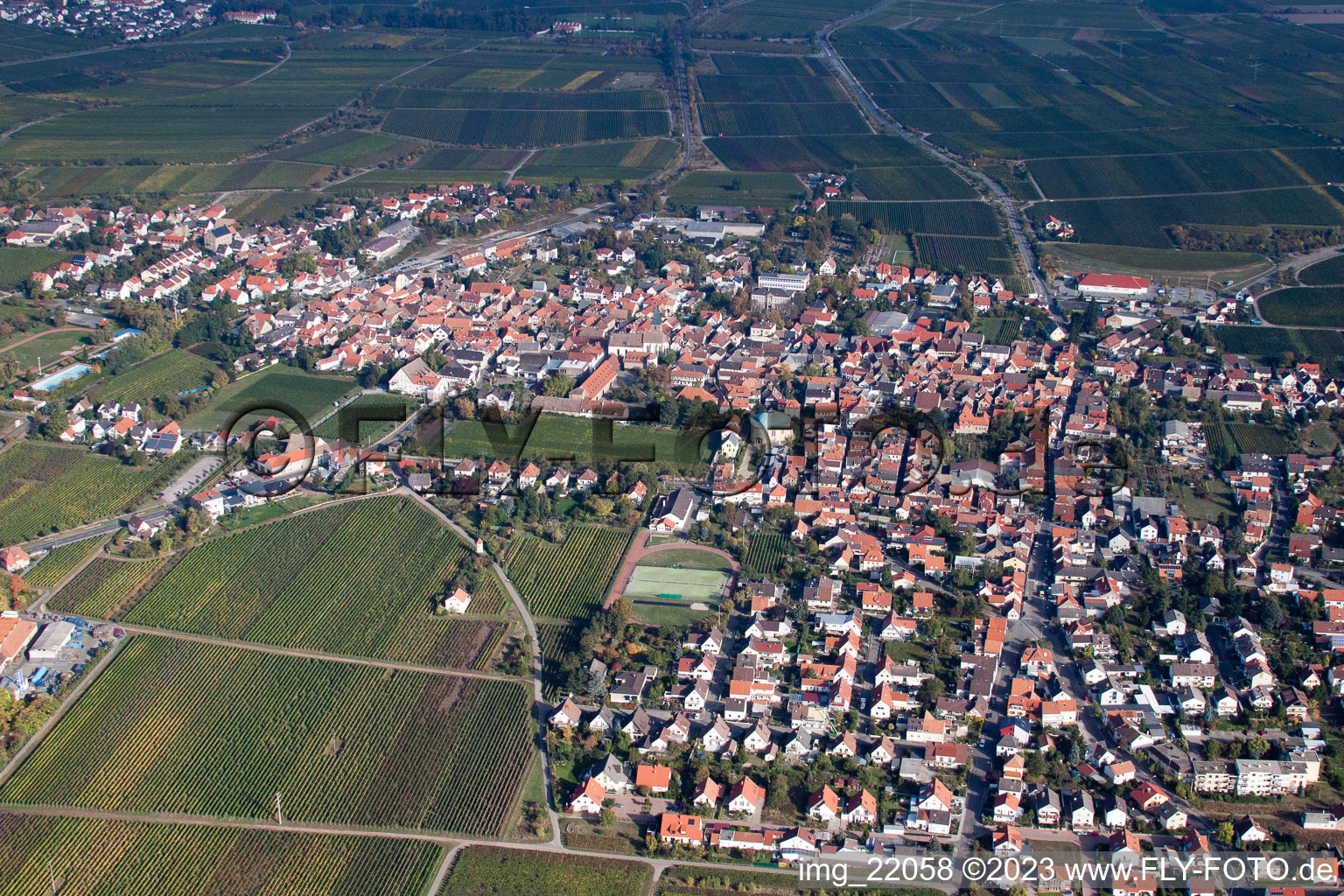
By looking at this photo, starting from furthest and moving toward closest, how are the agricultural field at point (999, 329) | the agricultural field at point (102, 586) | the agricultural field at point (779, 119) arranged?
the agricultural field at point (779, 119) → the agricultural field at point (999, 329) → the agricultural field at point (102, 586)

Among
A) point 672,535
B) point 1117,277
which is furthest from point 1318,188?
point 672,535

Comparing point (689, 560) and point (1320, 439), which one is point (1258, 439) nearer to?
point (1320, 439)

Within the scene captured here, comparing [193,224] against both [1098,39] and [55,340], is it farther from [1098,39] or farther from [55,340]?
[1098,39]

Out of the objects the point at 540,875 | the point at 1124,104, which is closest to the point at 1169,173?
the point at 1124,104

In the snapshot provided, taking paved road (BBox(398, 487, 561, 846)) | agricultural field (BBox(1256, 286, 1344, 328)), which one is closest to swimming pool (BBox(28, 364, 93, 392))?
paved road (BBox(398, 487, 561, 846))

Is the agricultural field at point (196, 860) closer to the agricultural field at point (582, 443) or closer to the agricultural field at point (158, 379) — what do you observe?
the agricultural field at point (582, 443)

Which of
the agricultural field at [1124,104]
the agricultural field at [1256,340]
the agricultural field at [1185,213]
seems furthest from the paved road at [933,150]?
the agricultural field at [1256,340]
